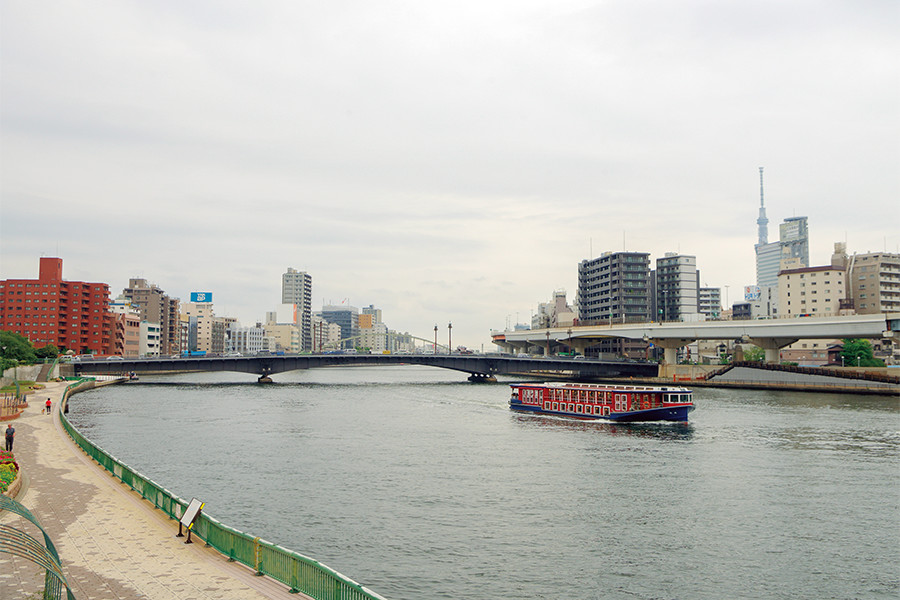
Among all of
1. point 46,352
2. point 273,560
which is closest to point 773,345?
point 273,560

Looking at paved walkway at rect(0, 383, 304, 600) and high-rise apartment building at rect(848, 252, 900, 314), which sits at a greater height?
high-rise apartment building at rect(848, 252, 900, 314)

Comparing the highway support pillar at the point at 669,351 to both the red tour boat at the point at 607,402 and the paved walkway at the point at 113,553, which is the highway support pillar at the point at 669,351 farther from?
the paved walkway at the point at 113,553

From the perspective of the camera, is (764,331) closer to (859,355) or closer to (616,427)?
(859,355)

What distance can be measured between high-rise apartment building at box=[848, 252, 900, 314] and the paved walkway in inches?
7940

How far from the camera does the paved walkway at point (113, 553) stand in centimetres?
1991

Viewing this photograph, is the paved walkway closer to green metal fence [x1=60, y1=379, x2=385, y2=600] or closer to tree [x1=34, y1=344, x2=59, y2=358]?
green metal fence [x1=60, y1=379, x2=385, y2=600]

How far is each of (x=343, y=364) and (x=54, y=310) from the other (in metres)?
86.9

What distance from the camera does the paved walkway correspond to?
19906 millimetres

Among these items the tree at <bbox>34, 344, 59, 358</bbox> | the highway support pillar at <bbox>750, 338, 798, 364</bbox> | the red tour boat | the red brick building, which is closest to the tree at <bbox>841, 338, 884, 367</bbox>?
the highway support pillar at <bbox>750, 338, 798, 364</bbox>

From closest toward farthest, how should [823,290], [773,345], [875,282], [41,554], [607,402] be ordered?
[41,554] < [607,402] < [773,345] < [875,282] < [823,290]

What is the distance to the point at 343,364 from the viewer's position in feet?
496

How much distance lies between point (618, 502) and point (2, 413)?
63.4 metres

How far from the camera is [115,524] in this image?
2702 centimetres

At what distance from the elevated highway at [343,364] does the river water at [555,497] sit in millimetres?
58748
